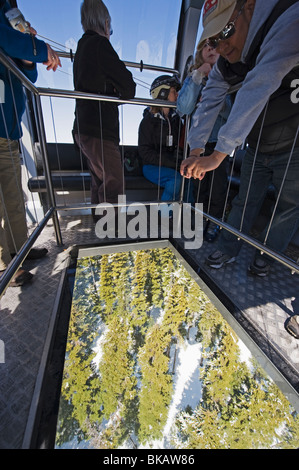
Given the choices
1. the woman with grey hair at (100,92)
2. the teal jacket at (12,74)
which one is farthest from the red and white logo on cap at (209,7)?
the teal jacket at (12,74)

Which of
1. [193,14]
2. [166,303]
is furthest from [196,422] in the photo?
[193,14]

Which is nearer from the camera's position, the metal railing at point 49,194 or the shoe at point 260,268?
the metal railing at point 49,194

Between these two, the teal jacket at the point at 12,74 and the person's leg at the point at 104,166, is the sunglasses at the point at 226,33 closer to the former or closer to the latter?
the teal jacket at the point at 12,74

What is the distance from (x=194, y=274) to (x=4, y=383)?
1152 millimetres

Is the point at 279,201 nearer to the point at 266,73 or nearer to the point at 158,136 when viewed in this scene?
the point at 266,73

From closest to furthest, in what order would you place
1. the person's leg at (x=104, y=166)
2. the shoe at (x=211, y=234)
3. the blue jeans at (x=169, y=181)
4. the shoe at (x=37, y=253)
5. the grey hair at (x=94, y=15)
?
the grey hair at (x=94, y=15) < the shoe at (x=37, y=253) < the person's leg at (x=104, y=166) < the shoe at (x=211, y=234) < the blue jeans at (x=169, y=181)

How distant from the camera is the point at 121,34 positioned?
281cm

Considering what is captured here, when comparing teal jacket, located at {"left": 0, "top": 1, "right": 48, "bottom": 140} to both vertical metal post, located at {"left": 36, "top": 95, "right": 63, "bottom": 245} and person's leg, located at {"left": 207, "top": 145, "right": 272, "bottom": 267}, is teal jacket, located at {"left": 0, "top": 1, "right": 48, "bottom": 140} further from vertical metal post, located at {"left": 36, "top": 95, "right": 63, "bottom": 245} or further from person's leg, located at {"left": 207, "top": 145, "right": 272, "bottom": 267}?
person's leg, located at {"left": 207, "top": 145, "right": 272, "bottom": 267}

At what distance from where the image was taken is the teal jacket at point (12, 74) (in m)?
1.11

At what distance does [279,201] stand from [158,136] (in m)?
1.46

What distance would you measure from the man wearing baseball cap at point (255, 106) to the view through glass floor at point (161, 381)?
665 mm

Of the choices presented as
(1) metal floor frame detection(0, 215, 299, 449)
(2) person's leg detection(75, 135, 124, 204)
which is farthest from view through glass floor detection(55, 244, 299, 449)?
(2) person's leg detection(75, 135, 124, 204)

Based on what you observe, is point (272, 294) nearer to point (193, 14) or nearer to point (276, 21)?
point (276, 21)

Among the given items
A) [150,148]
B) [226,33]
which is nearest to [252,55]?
[226,33]
